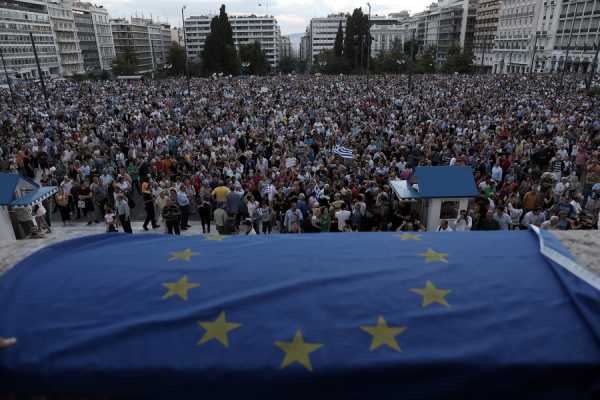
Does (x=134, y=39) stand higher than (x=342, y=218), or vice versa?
(x=134, y=39)

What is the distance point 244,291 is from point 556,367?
6.44 feet

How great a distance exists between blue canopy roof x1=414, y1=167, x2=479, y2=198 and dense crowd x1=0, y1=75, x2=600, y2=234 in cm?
52

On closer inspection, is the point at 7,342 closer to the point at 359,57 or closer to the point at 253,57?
the point at 253,57

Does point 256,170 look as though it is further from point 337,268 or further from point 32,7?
point 32,7

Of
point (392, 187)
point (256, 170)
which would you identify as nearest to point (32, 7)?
point (256, 170)

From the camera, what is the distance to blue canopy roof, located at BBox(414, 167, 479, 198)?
896cm

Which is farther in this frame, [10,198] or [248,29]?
[248,29]

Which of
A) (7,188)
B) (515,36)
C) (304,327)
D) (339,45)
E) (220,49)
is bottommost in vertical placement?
(7,188)

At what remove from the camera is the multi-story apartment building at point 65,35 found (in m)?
96.9

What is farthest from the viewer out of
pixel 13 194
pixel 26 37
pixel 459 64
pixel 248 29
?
pixel 248 29

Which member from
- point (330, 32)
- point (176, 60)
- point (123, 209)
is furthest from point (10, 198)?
point (330, 32)

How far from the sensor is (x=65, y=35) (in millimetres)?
100938

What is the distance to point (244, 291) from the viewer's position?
289 centimetres

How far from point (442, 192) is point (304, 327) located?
7.10 metres
